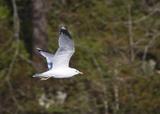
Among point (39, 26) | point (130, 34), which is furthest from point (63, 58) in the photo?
point (130, 34)

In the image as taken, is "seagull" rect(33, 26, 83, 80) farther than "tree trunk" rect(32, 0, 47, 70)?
No

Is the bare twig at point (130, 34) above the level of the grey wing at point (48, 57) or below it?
below

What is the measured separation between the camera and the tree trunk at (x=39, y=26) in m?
9.20

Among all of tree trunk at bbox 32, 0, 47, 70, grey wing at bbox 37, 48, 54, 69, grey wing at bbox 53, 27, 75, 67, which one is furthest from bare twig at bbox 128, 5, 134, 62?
grey wing at bbox 53, 27, 75, 67

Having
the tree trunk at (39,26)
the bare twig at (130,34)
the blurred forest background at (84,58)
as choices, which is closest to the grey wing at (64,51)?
the blurred forest background at (84,58)

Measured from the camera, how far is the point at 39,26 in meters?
9.34

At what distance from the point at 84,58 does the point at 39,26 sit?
64 cm

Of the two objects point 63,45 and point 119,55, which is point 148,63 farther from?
point 63,45

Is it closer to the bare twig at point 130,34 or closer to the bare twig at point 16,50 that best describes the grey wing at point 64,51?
the bare twig at point 16,50

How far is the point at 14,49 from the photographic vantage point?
8.96 metres

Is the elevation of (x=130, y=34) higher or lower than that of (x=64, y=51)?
lower

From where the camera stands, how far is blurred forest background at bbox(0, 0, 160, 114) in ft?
29.4

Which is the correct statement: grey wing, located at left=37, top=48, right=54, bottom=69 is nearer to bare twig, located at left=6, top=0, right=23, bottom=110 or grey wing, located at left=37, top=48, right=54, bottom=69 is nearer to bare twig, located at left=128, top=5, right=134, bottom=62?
bare twig, located at left=6, top=0, right=23, bottom=110

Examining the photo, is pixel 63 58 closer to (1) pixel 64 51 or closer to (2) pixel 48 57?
(1) pixel 64 51
